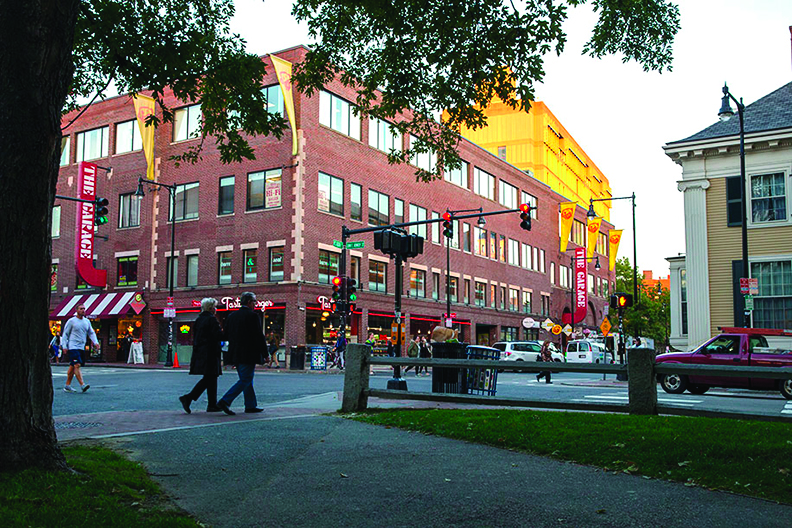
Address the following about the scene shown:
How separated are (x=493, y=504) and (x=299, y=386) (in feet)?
48.2

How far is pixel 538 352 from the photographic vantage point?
43.4m

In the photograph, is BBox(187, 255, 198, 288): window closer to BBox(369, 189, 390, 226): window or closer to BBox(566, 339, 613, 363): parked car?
BBox(369, 189, 390, 226): window

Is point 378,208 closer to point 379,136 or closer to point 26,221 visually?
point 379,136

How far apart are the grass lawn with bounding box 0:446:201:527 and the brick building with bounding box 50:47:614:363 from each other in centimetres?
2785

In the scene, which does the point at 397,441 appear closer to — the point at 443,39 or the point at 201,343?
the point at 201,343

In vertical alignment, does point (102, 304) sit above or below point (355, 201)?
below

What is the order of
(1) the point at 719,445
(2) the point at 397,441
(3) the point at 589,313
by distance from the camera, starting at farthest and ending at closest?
(3) the point at 589,313, (2) the point at 397,441, (1) the point at 719,445

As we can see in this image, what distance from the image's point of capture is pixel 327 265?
3869 centimetres

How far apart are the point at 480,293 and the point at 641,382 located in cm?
4526

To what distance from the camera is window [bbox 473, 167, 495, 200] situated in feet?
182

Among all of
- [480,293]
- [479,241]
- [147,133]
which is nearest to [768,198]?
[479,241]

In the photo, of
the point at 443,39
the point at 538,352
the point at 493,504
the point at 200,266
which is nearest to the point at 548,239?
the point at 538,352

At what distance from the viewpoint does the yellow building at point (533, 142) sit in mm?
73188

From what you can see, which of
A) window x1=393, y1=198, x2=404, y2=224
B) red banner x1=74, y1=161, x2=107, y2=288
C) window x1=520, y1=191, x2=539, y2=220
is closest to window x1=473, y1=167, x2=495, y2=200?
window x1=520, y1=191, x2=539, y2=220
